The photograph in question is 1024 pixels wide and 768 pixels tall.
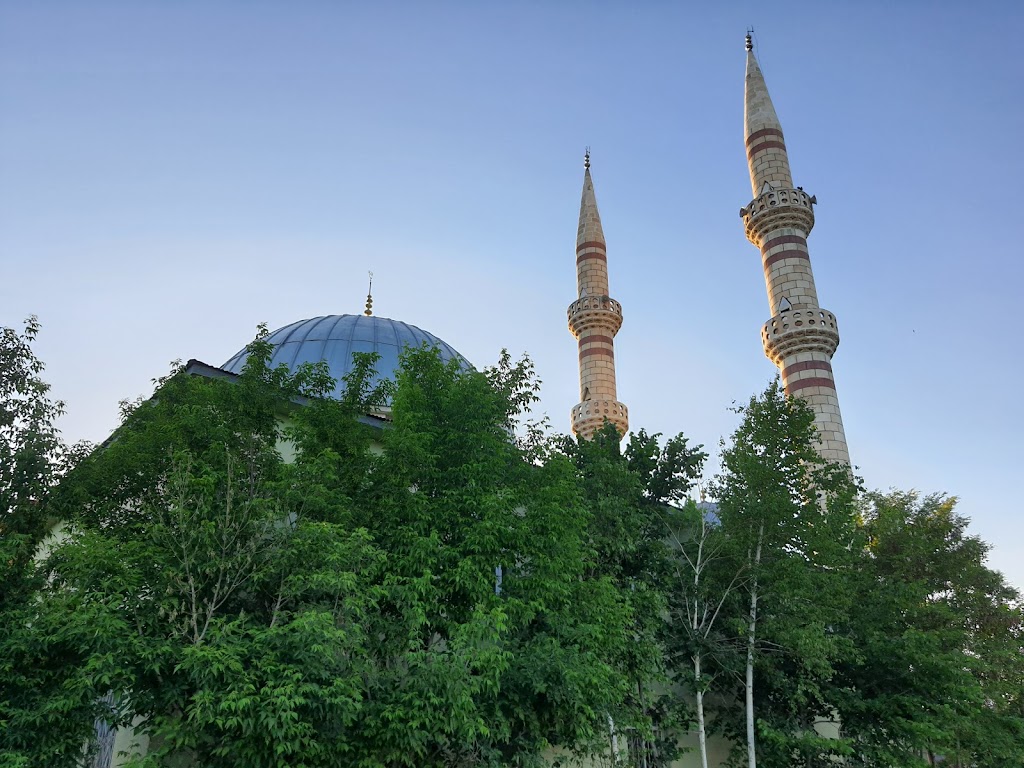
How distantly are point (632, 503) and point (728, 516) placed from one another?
1.85m

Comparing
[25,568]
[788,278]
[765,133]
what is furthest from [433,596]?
[765,133]

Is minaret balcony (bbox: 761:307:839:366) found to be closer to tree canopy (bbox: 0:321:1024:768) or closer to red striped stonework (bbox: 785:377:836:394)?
red striped stonework (bbox: 785:377:836:394)

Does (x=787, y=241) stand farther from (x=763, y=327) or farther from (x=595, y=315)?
(x=595, y=315)

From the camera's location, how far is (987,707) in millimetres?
16297

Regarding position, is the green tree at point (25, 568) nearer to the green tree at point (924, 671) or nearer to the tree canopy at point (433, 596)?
the tree canopy at point (433, 596)

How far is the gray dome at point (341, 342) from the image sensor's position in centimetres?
2020

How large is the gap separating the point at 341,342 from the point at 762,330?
13.4 meters

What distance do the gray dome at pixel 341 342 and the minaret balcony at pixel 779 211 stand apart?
11433mm

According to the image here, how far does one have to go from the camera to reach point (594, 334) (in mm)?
30344

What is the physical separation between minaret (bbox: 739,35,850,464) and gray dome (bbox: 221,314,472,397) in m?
9.97

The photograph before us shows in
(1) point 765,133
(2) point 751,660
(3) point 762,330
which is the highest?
(1) point 765,133

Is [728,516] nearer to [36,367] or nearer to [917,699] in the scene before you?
[917,699]

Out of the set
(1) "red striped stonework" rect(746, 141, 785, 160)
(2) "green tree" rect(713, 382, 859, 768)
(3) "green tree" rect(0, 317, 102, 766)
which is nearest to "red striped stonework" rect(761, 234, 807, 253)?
(1) "red striped stonework" rect(746, 141, 785, 160)

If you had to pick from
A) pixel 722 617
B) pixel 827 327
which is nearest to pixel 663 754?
pixel 722 617
